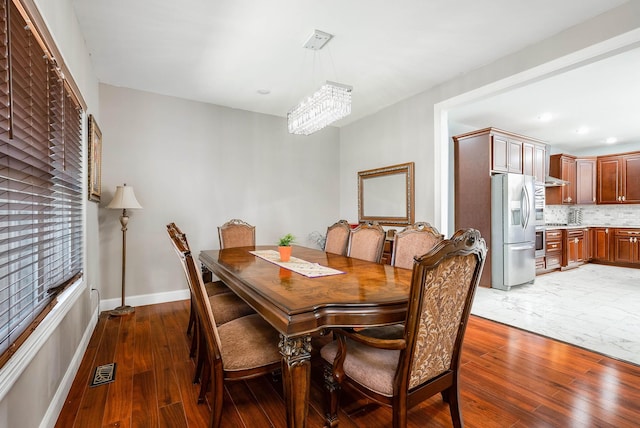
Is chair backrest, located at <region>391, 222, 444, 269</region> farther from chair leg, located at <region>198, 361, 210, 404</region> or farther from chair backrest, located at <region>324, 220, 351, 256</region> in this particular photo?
chair leg, located at <region>198, 361, 210, 404</region>

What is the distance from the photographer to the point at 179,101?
402cm

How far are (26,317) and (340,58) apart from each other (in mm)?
2982

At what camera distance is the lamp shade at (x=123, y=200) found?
328cm

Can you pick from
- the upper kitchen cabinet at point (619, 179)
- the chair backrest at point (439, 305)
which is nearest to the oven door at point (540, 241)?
the upper kitchen cabinet at point (619, 179)

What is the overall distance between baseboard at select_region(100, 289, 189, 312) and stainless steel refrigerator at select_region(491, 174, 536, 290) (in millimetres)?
4369

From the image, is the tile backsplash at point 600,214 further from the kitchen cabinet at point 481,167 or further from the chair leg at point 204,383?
the chair leg at point 204,383

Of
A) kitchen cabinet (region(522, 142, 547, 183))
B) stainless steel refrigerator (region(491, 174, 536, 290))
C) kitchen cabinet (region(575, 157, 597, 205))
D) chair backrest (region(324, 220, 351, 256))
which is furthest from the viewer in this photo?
kitchen cabinet (region(575, 157, 597, 205))

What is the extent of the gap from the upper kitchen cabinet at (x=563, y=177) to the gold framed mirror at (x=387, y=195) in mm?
4304

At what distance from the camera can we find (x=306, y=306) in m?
1.31

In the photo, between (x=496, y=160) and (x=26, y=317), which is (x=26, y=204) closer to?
(x=26, y=317)

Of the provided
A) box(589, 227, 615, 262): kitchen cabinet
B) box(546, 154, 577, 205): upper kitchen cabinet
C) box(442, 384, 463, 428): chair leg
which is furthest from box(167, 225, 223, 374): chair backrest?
box(589, 227, 615, 262): kitchen cabinet

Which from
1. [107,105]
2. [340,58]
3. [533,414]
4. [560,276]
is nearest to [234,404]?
[533,414]

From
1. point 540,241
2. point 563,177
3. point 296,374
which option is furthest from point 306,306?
point 563,177

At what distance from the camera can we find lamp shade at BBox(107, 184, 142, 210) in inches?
129
